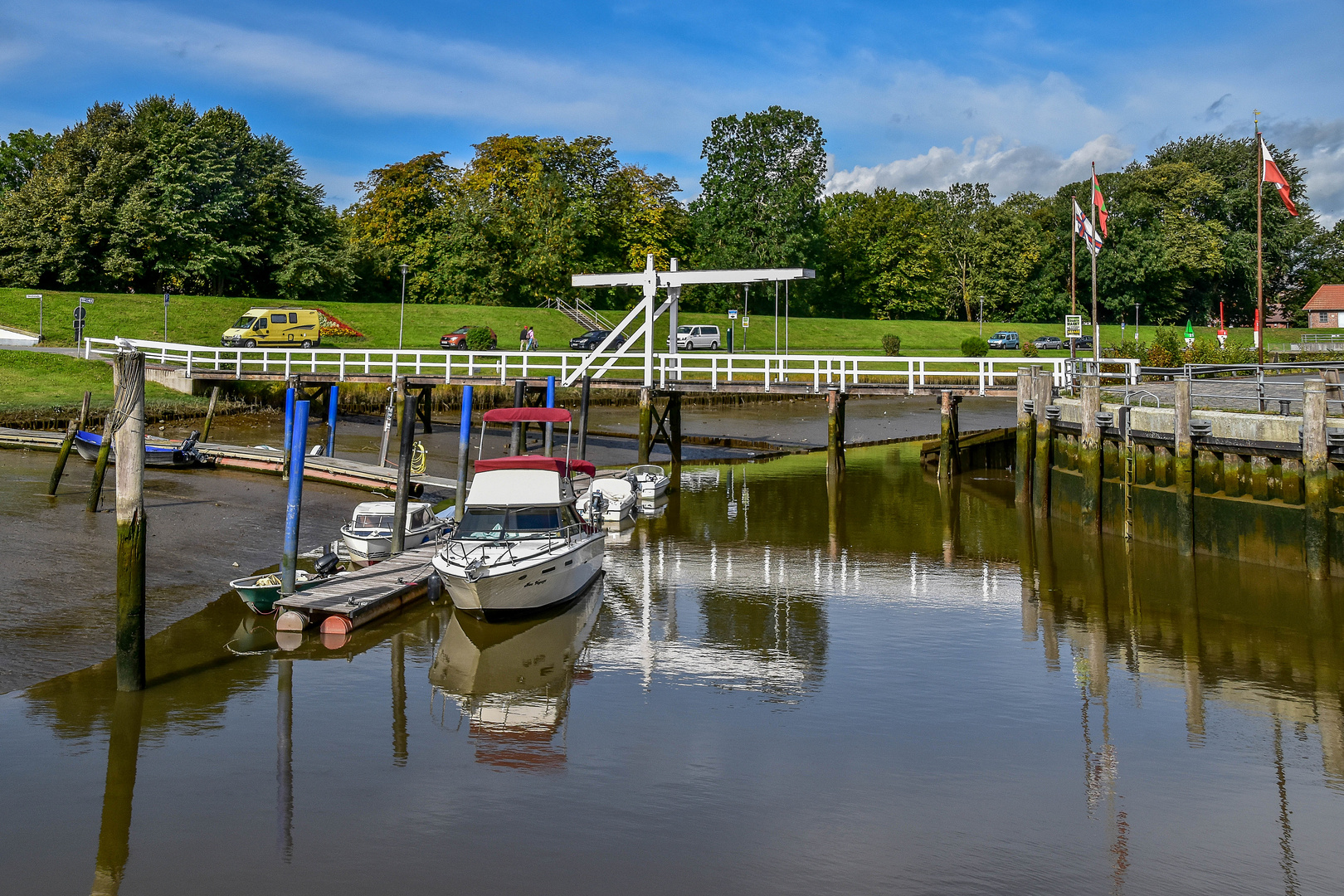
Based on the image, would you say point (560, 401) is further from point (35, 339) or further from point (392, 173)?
point (392, 173)

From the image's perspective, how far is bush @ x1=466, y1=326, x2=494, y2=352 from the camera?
5859 centimetres

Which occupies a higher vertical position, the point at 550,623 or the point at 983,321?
the point at 983,321

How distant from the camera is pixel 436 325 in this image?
6775 centimetres

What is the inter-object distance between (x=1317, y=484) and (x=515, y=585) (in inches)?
569

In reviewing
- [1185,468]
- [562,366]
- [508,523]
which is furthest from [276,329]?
[1185,468]

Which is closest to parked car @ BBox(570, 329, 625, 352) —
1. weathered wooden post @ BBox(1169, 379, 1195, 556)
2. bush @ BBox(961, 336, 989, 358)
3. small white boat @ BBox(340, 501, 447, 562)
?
bush @ BBox(961, 336, 989, 358)

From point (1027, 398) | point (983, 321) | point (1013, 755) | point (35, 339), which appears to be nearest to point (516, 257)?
point (35, 339)

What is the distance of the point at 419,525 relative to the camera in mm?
23828

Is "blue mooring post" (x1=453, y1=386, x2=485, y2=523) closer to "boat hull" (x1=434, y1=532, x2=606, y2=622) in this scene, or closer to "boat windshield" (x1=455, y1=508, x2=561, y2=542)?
"boat windshield" (x1=455, y1=508, x2=561, y2=542)

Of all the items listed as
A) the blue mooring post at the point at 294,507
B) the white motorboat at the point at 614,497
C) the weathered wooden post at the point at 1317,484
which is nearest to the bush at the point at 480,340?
the white motorboat at the point at 614,497

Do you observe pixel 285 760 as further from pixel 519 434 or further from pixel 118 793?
pixel 519 434

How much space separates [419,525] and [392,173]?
64.5 m

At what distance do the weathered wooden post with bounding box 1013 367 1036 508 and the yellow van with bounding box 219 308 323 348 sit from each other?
114 ft

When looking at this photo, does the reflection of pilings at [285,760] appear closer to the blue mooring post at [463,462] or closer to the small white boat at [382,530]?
the blue mooring post at [463,462]
